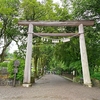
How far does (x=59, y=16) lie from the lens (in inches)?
599

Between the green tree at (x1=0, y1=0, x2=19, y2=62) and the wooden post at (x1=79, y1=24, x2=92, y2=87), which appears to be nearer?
the wooden post at (x1=79, y1=24, x2=92, y2=87)

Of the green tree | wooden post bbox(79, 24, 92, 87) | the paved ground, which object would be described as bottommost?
the paved ground

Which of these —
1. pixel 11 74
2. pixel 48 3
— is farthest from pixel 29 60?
pixel 48 3

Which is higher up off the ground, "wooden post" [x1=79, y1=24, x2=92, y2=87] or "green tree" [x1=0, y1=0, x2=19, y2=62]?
"green tree" [x1=0, y1=0, x2=19, y2=62]

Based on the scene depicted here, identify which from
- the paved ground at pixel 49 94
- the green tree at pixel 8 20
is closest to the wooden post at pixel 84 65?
the paved ground at pixel 49 94

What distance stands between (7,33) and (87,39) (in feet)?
30.9

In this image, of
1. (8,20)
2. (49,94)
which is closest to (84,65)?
(49,94)

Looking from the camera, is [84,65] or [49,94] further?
[84,65]

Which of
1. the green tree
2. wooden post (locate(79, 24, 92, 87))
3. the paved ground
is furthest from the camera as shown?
the green tree

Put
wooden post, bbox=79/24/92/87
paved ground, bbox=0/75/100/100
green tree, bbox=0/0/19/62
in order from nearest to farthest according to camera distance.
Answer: paved ground, bbox=0/75/100/100 < wooden post, bbox=79/24/92/87 < green tree, bbox=0/0/19/62

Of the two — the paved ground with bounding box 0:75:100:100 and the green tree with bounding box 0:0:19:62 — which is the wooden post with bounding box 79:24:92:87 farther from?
the green tree with bounding box 0:0:19:62

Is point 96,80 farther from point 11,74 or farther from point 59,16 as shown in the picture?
point 59,16

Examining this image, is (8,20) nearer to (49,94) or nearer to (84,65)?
(84,65)

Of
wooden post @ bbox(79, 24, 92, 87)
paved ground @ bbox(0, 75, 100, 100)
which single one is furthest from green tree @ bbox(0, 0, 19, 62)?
paved ground @ bbox(0, 75, 100, 100)
